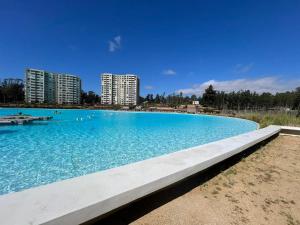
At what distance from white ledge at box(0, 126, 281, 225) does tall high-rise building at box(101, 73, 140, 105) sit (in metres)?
85.5

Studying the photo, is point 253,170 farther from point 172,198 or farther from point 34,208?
point 34,208

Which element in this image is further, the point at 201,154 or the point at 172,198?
the point at 201,154

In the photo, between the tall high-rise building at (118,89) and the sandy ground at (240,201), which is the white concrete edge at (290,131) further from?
the tall high-rise building at (118,89)

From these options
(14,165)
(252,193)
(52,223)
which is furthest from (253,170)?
(14,165)

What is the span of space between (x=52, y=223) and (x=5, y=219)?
0.40m

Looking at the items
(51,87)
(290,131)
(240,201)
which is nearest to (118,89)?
(51,87)

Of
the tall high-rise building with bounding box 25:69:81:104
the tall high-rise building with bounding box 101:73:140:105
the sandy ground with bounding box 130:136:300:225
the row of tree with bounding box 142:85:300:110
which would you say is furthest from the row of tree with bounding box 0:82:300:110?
the sandy ground with bounding box 130:136:300:225

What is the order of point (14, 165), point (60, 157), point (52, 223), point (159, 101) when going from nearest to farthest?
point (52, 223), point (14, 165), point (60, 157), point (159, 101)

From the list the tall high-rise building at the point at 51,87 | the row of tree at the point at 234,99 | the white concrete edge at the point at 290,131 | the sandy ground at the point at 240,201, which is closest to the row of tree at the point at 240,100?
the row of tree at the point at 234,99

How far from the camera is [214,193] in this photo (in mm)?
2830

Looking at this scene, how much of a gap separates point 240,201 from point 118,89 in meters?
89.4

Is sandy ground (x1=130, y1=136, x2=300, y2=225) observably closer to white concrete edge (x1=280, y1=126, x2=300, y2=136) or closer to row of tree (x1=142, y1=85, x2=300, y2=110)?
white concrete edge (x1=280, y1=126, x2=300, y2=136)

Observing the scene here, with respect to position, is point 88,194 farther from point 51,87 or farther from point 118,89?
point 118,89

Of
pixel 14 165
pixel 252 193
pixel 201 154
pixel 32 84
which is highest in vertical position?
pixel 32 84
